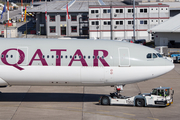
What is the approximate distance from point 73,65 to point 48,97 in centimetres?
628

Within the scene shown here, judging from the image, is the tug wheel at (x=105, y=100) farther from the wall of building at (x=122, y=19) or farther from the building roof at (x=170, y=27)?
the wall of building at (x=122, y=19)

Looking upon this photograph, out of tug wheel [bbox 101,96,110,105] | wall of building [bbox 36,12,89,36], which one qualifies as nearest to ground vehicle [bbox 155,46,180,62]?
tug wheel [bbox 101,96,110,105]

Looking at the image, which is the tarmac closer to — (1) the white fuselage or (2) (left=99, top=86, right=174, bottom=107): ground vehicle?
(2) (left=99, top=86, right=174, bottom=107): ground vehicle

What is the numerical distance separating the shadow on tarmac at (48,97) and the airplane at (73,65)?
3299mm

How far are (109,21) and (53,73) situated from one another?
203 feet

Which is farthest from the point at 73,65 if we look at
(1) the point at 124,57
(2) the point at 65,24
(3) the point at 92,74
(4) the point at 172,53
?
(2) the point at 65,24

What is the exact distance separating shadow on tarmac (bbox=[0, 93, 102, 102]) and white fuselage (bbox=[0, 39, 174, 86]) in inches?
129

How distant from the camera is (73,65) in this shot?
27.0 metres

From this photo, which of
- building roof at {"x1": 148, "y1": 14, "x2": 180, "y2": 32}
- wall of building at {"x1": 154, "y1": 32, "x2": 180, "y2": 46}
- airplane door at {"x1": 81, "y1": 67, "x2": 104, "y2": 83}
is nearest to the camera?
airplane door at {"x1": 81, "y1": 67, "x2": 104, "y2": 83}

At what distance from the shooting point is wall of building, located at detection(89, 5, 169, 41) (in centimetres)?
8638

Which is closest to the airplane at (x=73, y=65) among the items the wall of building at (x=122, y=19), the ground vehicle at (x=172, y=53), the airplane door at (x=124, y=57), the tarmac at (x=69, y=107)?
the airplane door at (x=124, y=57)

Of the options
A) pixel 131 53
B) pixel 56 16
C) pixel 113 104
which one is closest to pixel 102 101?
pixel 113 104

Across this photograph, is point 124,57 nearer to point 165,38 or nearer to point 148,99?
point 148,99

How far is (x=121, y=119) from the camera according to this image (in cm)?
2425
